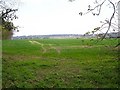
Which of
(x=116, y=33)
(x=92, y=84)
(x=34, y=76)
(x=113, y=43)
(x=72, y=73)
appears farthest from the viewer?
(x=72, y=73)

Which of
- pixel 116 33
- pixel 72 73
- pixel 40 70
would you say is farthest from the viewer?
pixel 40 70

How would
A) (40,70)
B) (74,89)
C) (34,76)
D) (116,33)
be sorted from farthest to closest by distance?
(40,70), (34,76), (74,89), (116,33)

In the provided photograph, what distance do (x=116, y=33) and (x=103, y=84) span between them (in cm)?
525

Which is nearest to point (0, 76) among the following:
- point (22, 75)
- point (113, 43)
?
point (22, 75)

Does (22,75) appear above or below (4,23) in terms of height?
below

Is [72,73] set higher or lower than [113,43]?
lower

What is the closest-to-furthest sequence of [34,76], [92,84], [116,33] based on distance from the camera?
[116,33] → [92,84] → [34,76]

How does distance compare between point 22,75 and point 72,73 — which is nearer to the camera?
point 22,75

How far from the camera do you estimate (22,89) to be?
16594 millimetres

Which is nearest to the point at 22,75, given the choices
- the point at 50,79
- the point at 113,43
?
the point at 50,79

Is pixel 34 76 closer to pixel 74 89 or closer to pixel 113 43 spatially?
pixel 74 89

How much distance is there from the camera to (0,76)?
758 inches

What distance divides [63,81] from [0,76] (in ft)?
13.2

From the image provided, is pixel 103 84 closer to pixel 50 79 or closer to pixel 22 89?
pixel 50 79
